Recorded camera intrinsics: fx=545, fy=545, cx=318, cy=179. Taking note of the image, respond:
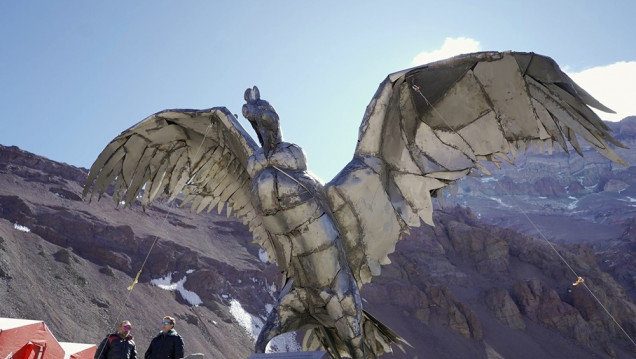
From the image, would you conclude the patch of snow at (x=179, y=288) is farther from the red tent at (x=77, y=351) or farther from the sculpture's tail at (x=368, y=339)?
the sculpture's tail at (x=368, y=339)

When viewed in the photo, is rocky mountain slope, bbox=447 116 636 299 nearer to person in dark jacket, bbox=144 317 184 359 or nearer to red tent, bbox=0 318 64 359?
red tent, bbox=0 318 64 359

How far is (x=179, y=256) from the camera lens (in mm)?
50781

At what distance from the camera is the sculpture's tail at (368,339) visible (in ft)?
23.3

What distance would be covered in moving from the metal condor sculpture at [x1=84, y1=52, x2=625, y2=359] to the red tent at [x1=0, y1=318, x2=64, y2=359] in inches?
141

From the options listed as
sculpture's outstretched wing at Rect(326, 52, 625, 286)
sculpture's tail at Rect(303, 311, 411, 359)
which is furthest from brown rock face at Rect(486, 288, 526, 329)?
sculpture's outstretched wing at Rect(326, 52, 625, 286)

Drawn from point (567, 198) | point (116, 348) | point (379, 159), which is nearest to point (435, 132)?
point (379, 159)

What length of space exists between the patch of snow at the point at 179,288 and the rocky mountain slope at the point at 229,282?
0.14 metres

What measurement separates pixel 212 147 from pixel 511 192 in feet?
454

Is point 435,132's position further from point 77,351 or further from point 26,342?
point 77,351

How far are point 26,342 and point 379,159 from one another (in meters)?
7.18

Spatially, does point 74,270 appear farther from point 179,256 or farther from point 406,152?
point 406,152

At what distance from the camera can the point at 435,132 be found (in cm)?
727

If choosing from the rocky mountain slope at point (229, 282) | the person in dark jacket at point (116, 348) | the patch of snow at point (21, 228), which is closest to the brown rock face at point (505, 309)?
the rocky mountain slope at point (229, 282)

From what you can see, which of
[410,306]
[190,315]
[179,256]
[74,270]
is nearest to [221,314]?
[190,315]
